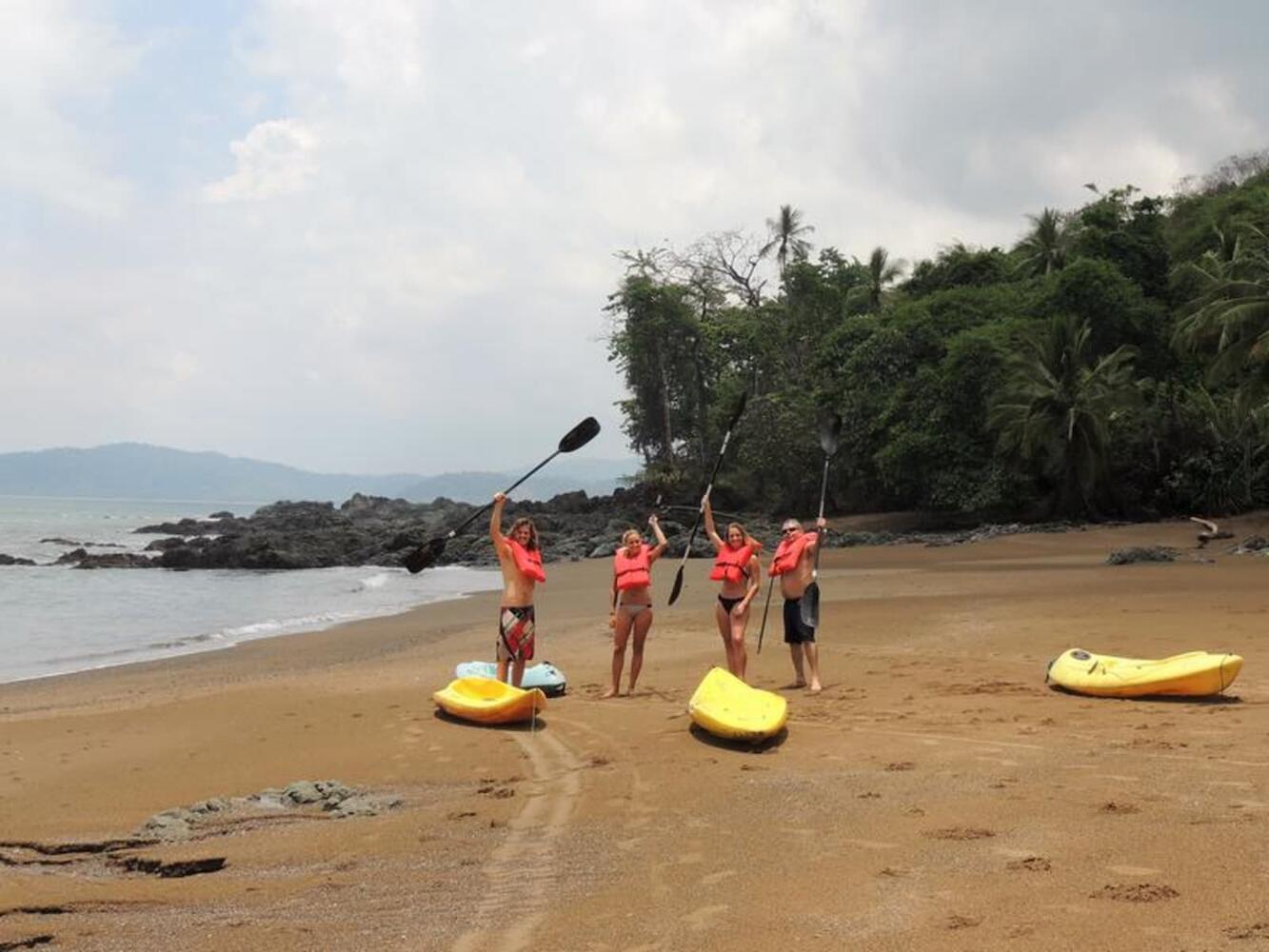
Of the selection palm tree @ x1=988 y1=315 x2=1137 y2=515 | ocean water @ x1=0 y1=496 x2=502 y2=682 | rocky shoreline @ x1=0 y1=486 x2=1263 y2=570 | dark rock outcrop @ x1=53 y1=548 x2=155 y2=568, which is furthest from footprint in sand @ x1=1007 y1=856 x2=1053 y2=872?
dark rock outcrop @ x1=53 y1=548 x2=155 y2=568

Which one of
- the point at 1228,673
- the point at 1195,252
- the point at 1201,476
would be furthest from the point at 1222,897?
the point at 1195,252

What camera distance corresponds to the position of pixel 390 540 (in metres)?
37.8

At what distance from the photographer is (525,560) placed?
8508 millimetres

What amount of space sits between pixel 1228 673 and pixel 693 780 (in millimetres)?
4031

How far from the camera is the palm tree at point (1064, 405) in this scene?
29328 millimetres

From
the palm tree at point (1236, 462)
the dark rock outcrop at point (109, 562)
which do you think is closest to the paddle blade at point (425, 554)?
the palm tree at point (1236, 462)

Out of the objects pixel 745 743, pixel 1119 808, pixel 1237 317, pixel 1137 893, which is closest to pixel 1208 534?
pixel 1237 317

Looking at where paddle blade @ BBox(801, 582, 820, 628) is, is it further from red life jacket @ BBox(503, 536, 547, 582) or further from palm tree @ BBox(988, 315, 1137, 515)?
palm tree @ BBox(988, 315, 1137, 515)

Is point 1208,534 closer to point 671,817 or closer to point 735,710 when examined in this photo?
point 735,710

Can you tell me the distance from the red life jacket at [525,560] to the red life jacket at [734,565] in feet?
4.86

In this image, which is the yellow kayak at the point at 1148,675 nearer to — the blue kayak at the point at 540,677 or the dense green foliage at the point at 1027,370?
the blue kayak at the point at 540,677

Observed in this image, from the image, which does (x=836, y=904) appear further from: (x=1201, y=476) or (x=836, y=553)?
(x=1201, y=476)

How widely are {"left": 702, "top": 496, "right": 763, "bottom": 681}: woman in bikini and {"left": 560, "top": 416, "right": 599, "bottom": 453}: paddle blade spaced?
2983 millimetres

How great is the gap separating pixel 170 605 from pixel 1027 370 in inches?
902
